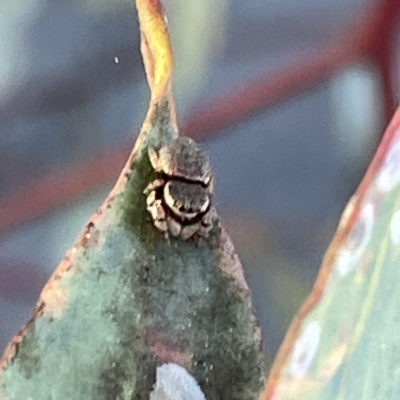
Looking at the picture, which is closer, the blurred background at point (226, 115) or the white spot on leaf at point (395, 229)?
the white spot on leaf at point (395, 229)

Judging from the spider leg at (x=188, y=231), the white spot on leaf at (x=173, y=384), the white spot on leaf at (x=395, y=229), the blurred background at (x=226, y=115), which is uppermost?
the blurred background at (x=226, y=115)

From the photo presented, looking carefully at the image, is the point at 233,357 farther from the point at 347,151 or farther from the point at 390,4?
the point at 390,4

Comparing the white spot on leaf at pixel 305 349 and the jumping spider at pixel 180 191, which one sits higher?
the jumping spider at pixel 180 191

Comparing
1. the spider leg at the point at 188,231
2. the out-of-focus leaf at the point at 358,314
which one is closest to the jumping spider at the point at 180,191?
the spider leg at the point at 188,231

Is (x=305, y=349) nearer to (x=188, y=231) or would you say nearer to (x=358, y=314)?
(x=358, y=314)

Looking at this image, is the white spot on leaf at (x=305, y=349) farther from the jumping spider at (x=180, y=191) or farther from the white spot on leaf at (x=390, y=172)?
the jumping spider at (x=180, y=191)

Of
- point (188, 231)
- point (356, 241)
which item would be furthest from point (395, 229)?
point (188, 231)

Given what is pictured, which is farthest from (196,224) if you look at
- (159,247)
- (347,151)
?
(347,151)

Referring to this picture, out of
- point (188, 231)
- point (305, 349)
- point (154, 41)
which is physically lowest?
point (305, 349)
